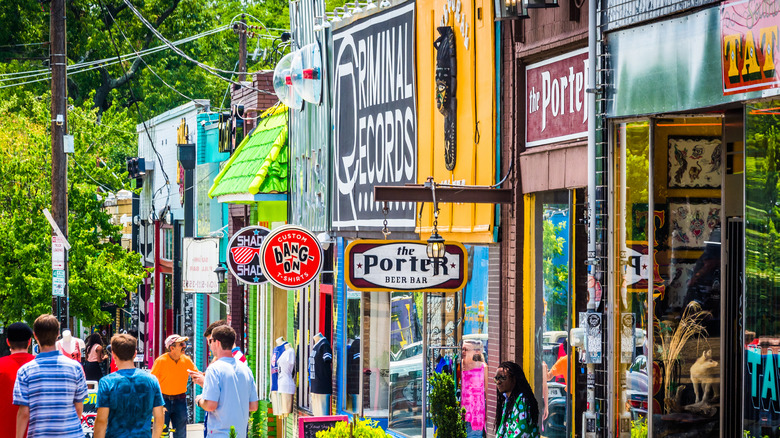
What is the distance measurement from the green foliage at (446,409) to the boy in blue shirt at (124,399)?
11.6ft

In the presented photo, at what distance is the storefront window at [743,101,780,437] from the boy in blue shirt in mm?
4715

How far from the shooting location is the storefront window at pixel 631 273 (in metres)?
9.64

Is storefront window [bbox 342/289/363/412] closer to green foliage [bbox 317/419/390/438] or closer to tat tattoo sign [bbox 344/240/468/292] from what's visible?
green foliage [bbox 317/419/390/438]

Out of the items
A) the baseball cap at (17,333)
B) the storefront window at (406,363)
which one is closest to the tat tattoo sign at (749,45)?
the baseball cap at (17,333)

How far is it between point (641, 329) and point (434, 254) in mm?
2338

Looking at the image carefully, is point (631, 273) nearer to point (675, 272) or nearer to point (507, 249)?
point (675, 272)

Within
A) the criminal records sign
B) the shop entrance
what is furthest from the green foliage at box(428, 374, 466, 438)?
the shop entrance

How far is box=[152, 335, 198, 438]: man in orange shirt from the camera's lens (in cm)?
1488

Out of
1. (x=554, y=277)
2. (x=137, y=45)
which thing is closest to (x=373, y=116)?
(x=554, y=277)

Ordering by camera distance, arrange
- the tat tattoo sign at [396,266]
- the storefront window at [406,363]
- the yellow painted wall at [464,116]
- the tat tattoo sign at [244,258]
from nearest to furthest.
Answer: the tat tattoo sign at [396,266]
the yellow painted wall at [464,116]
the storefront window at [406,363]
the tat tattoo sign at [244,258]

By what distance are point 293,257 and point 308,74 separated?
12.0 feet

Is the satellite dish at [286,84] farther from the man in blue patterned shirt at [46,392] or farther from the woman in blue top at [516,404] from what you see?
the man in blue patterned shirt at [46,392]

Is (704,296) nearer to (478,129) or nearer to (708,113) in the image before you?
(708,113)

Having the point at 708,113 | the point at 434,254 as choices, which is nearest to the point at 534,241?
the point at 434,254
